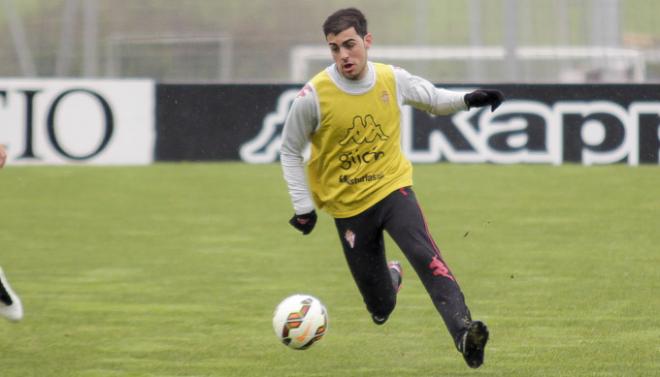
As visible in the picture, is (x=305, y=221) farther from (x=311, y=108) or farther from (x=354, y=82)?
(x=354, y=82)

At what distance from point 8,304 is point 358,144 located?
7.66ft

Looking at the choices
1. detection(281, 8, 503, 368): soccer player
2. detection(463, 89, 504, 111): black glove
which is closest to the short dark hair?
detection(281, 8, 503, 368): soccer player

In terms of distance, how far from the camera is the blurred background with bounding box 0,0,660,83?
1741cm

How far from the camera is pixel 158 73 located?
18.0 meters

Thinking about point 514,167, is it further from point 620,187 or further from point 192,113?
point 192,113

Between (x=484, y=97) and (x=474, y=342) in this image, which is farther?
(x=484, y=97)

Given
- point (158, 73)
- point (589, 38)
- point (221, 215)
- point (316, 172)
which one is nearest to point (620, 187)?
point (589, 38)

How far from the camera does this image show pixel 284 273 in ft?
34.2

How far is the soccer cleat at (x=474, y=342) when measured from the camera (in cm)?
634

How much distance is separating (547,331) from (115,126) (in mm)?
9929

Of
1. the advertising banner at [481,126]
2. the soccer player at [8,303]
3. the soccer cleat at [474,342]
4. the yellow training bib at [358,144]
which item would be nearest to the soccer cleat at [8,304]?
the soccer player at [8,303]

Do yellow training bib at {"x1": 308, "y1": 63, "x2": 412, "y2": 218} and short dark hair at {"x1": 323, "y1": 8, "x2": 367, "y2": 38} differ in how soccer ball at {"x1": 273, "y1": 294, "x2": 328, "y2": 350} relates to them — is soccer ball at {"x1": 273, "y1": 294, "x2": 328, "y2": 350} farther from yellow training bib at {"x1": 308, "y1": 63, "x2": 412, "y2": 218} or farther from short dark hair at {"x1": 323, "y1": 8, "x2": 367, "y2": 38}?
short dark hair at {"x1": 323, "y1": 8, "x2": 367, "y2": 38}

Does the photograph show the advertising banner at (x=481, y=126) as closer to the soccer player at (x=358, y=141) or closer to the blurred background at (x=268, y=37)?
the blurred background at (x=268, y=37)

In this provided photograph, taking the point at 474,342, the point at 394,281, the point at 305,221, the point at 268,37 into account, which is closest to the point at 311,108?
the point at 305,221
